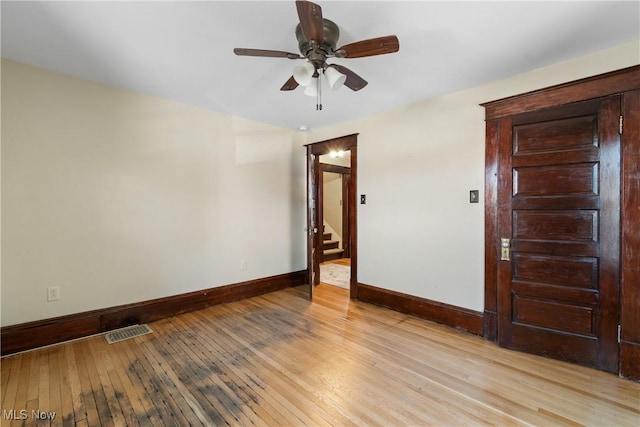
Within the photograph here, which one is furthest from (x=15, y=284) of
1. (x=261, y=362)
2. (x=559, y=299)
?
(x=559, y=299)

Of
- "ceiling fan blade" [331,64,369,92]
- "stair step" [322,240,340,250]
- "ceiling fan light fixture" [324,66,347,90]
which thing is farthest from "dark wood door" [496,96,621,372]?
"stair step" [322,240,340,250]

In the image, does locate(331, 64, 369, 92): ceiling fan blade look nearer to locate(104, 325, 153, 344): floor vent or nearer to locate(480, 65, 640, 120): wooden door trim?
locate(480, 65, 640, 120): wooden door trim

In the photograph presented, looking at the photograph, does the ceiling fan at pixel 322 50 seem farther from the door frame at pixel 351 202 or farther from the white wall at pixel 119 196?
the white wall at pixel 119 196

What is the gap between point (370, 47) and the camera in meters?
1.69

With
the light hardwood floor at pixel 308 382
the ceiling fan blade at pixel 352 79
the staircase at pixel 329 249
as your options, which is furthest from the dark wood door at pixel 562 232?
the staircase at pixel 329 249

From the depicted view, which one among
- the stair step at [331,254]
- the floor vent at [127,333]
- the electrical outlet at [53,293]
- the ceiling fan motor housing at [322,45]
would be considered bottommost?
the floor vent at [127,333]

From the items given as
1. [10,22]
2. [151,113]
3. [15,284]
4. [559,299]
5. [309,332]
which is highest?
[10,22]

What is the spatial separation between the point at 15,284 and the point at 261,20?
2955 mm

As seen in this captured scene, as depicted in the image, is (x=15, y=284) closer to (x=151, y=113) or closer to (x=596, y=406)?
(x=151, y=113)

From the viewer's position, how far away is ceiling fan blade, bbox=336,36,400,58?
1.62m

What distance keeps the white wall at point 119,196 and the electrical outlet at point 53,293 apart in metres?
0.03

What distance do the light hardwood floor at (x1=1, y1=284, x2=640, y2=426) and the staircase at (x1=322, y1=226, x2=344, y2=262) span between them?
3.64m

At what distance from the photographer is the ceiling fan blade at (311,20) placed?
4.36 ft

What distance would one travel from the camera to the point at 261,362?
88.7 inches
